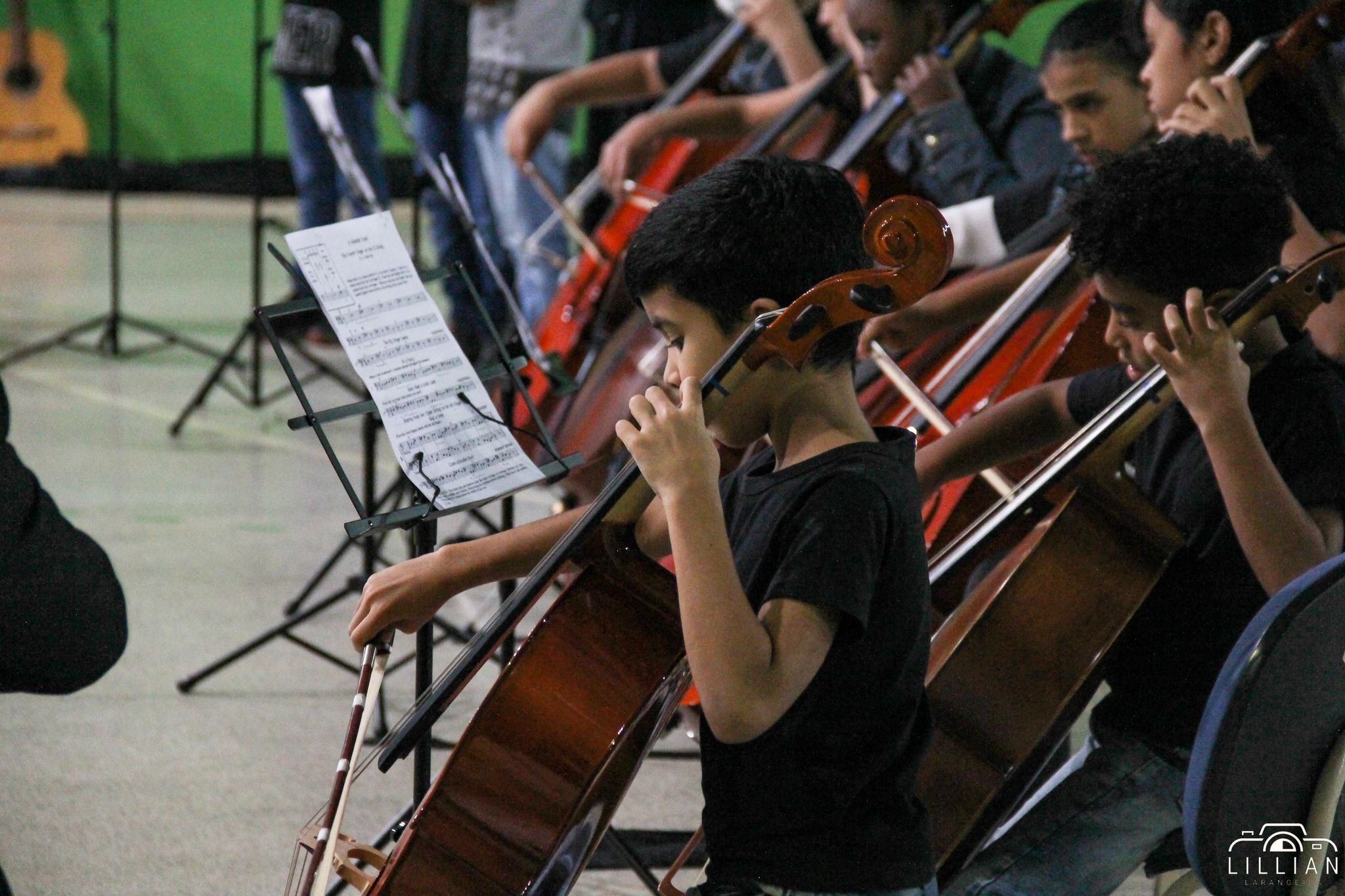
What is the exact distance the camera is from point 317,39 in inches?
197

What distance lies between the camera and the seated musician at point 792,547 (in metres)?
1.20

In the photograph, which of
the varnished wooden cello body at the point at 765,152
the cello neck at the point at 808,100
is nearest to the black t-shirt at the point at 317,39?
the varnished wooden cello body at the point at 765,152

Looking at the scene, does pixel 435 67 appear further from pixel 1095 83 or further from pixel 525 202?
pixel 1095 83

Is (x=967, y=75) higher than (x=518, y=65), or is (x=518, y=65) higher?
(x=967, y=75)

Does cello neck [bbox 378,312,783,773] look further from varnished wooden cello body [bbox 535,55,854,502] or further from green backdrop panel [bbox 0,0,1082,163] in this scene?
green backdrop panel [bbox 0,0,1082,163]

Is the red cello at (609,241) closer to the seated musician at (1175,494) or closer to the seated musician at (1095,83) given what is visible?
the seated musician at (1095,83)

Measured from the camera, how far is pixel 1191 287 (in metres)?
1.64

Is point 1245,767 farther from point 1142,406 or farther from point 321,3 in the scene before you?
point 321,3

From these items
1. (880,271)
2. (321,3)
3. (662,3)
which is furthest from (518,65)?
(880,271)

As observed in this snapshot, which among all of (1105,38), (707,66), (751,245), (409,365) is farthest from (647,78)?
(751,245)

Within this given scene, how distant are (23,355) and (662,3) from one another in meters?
2.13

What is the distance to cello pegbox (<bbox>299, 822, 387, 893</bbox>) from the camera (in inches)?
54.3

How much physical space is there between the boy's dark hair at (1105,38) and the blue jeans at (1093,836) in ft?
3.71

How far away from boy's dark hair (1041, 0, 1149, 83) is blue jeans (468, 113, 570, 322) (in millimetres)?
1977
